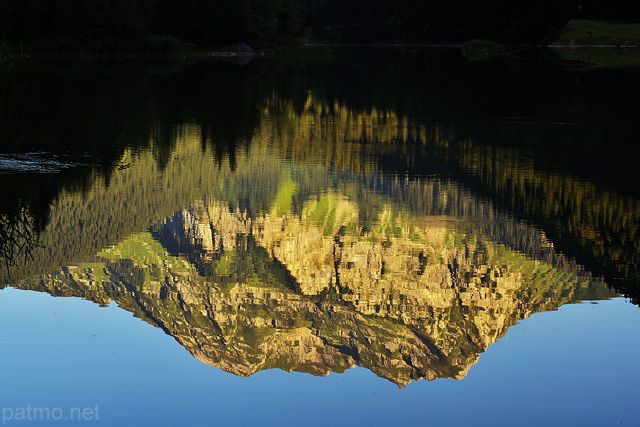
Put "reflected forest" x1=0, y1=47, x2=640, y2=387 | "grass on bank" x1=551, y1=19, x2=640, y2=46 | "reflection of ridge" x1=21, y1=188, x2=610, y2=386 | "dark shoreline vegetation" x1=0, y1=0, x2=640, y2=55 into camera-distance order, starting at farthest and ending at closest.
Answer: "grass on bank" x1=551, y1=19, x2=640, y2=46, "dark shoreline vegetation" x1=0, y1=0, x2=640, y2=55, "reflected forest" x1=0, y1=47, x2=640, y2=387, "reflection of ridge" x1=21, y1=188, x2=610, y2=386

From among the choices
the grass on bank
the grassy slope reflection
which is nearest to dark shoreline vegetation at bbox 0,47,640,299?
the grassy slope reflection

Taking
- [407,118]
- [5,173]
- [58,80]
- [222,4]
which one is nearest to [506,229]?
[5,173]

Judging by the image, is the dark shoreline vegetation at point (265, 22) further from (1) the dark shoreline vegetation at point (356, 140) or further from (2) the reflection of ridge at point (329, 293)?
(2) the reflection of ridge at point (329, 293)

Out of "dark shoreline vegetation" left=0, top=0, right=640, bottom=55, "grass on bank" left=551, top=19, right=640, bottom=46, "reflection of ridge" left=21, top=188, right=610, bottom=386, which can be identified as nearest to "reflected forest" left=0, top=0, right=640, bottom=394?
"reflection of ridge" left=21, top=188, right=610, bottom=386

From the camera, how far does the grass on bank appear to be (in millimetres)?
102062

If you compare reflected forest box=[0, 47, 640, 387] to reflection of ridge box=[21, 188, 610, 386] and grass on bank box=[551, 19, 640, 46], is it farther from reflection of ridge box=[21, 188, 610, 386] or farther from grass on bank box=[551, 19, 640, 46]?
grass on bank box=[551, 19, 640, 46]

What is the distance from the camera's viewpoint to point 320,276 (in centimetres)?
1323

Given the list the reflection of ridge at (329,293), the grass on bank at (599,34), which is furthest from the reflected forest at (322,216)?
the grass on bank at (599,34)

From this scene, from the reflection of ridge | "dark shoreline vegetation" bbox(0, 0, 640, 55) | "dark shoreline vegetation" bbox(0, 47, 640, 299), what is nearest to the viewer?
the reflection of ridge

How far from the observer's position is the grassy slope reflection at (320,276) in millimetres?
11180

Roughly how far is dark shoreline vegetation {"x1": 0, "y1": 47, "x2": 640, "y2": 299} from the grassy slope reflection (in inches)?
22.0

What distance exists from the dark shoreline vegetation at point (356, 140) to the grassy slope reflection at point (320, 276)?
1.83ft

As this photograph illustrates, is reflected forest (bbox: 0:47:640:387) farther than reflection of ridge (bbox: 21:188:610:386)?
Yes

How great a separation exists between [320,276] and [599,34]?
325 feet
